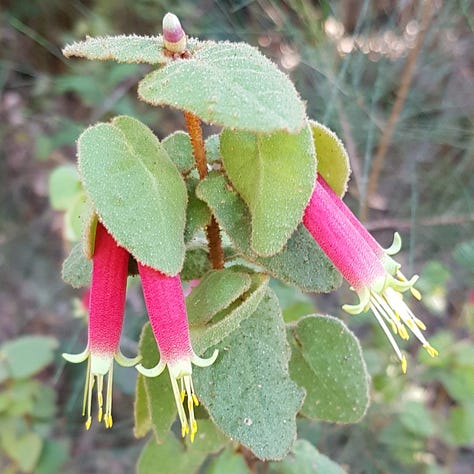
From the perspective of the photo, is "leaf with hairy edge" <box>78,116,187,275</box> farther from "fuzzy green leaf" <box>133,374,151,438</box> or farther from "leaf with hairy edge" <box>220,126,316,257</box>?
"fuzzy green leaf" <box>133,374,151,438</box>

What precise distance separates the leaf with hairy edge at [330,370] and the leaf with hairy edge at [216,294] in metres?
0.11

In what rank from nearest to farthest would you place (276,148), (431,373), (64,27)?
(276,148), (431,373), (64,27)

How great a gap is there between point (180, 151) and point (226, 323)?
0.12 m

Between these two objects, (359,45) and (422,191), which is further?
(422,191)

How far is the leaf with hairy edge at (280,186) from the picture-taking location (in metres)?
0.38

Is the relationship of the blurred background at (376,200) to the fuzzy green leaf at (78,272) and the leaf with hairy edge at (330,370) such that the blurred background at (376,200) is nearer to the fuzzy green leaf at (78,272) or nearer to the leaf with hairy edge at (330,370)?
the leaf with hairy edge at (330,370)

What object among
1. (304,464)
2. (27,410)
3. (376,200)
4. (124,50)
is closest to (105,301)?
(124,50)

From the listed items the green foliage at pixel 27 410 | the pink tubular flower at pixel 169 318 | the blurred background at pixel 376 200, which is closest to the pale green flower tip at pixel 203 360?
the pink tubular flower at pixel 169 318

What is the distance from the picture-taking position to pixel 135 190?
1.21ft

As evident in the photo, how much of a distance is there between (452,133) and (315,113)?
25 centimetres

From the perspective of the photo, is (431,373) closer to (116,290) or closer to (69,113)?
(116,290)

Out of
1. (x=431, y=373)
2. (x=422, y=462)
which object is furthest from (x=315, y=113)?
(x=422, y=462)

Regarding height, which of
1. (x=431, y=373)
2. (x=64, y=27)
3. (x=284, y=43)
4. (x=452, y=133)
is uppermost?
(x=284, y=43)

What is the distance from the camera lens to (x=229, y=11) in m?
1.09
